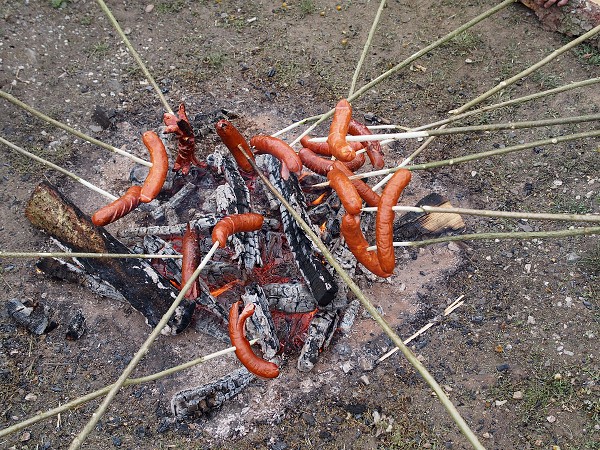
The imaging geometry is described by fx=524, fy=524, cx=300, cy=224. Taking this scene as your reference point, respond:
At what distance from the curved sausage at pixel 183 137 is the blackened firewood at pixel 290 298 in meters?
1.67

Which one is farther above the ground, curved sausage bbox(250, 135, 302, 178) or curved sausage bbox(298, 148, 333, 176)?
curved sausage bbox(250, 135, 302, 178)

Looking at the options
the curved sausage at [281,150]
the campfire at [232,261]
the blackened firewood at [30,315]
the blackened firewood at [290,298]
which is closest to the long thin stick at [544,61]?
the campfire at [232,261]

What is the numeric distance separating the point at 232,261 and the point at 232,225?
0.88 meters

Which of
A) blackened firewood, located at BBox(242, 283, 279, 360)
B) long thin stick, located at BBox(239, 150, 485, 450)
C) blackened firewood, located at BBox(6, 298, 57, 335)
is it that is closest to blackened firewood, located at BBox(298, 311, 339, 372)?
blackened firewood, located at BBox(242, 283, 279, 360)

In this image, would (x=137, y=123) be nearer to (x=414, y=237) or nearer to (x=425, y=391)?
(x=414, y=237)

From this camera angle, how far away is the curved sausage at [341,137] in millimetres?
3371

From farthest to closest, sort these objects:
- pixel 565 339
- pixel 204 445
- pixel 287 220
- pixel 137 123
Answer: pixel 137 123
pixel 287 220
pixel 565 339
pixel 204 445

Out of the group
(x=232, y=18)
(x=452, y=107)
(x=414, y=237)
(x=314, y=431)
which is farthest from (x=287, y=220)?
(x=232, y=18)

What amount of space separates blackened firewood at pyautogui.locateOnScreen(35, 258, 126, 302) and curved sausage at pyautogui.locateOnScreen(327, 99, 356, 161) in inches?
115

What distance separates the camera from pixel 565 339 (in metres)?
4.84

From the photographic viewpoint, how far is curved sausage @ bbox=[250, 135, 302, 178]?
15.9ft

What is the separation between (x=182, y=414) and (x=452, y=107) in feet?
16.6

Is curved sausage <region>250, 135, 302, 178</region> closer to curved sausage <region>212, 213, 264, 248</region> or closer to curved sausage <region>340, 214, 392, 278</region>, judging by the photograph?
curved sausage <region>212, 213, 264, 248</region>

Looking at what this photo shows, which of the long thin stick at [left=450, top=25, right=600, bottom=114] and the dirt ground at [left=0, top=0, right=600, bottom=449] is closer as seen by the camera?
the long thin stick at [left=450, top=25, right=600, bottom=114]
